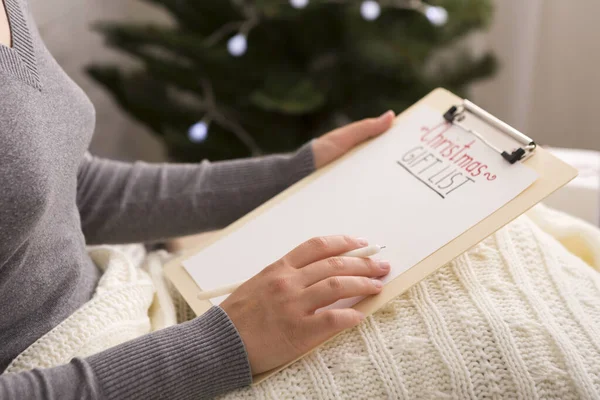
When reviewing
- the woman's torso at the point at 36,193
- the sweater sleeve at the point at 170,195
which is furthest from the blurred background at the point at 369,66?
the woman's torso at the point at 36,193

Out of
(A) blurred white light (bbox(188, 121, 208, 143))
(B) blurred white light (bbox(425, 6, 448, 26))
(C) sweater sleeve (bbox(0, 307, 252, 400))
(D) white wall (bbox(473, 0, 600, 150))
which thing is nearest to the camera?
(C) sweater sleeve (bbox(0, 307, 252, 400))

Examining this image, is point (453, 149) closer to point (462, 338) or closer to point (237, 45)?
point (462, 338)

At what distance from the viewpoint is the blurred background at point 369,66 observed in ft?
4.09

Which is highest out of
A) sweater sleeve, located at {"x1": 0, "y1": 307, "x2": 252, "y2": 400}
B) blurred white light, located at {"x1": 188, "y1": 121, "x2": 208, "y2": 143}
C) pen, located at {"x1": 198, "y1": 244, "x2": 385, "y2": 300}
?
Result: pen, located at {"x1": 198, "y1": 244, "x2": 385, "y2": 300}

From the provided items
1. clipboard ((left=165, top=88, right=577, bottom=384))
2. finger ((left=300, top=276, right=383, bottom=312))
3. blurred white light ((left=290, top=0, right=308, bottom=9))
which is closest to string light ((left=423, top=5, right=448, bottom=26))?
blurred white light ((left=290, top=0, right=308, bottom=9))

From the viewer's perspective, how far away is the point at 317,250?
0.61 m

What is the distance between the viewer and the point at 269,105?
48.4 inches

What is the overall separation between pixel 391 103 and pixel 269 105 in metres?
0.27

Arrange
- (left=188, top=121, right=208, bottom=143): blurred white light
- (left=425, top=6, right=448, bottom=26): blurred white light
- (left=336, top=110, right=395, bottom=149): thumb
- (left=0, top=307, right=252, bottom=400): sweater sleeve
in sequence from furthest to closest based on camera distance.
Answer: (left=188, top=121, right=208, bottom=143): blurred white light, (left=425, top=6, right=448, bottom=26): blurred white light, (left=336, top=110, right=395, bottom=149): thumb, (left=0, top=307, right=252, bottom=400): sweater sleeve

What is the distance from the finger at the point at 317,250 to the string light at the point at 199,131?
2.74 feet

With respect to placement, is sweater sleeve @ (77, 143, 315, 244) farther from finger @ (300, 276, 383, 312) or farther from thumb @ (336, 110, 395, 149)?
finger @ (300, 276, 383, 312)

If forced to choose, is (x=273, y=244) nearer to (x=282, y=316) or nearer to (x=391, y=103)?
(x=282, y=316)

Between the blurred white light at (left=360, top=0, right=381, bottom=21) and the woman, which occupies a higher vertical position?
the blurred white light at (left=360, top=0, right=381, bottom=21)

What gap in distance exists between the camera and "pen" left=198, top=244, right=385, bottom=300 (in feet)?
2.02
